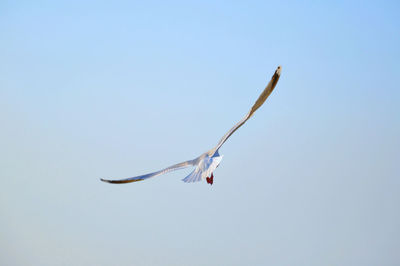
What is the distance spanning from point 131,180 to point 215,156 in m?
2.00

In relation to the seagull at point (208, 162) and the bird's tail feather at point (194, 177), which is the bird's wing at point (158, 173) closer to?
the seagull at point (208, 162)

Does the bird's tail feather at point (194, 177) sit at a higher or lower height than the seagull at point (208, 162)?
lower

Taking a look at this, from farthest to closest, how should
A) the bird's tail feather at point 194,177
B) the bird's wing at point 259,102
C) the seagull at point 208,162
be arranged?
1. the bird's wing at point 259,102
2. the seagull at point 208,162
3. the bird's tail feather at point 194,177

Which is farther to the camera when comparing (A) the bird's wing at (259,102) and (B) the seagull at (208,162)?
(A) the bird's wing at (259,102)

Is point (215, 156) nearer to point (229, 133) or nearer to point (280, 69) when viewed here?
point (229, 133)

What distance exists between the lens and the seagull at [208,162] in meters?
10.7

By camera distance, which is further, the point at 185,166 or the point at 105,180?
the point at 185,166

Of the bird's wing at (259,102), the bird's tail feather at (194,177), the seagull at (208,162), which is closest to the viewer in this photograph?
the bird's tail feather at (194,177)

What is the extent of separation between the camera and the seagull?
35.1ft

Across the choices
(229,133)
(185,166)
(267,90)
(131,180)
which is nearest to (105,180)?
(131,180)

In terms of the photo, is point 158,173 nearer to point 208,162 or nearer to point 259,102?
point 208,162

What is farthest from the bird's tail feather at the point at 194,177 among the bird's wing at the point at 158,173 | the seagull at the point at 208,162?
the bird's wing at the point at 158,173

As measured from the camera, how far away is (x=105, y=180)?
1125 centimetres

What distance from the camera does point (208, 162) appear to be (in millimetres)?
11242
